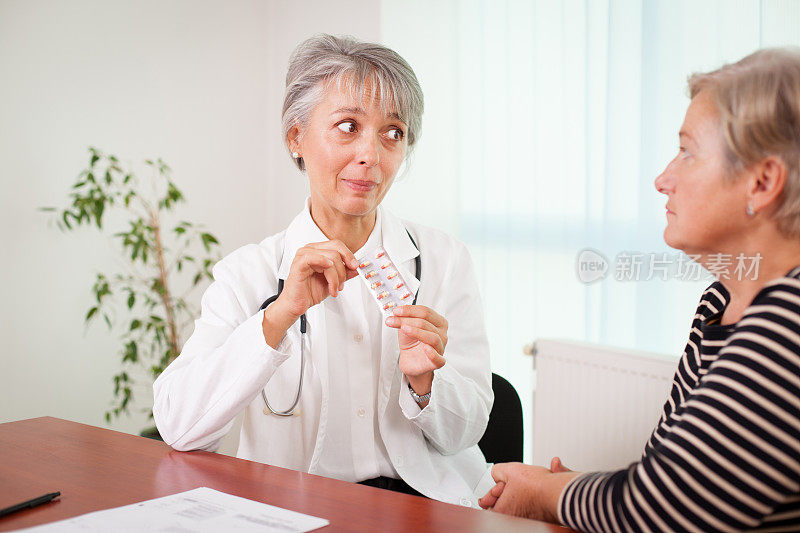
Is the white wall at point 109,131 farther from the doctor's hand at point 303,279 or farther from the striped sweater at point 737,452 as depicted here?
the striped sweater at point 737,452

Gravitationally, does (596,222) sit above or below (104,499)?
above

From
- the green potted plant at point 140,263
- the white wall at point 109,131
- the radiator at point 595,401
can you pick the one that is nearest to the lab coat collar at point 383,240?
the radiator at point 595,401

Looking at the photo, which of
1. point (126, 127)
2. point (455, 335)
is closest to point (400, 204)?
point (126, 127)

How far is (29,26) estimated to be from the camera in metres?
2.71

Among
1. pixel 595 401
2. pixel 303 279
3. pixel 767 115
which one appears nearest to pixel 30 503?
pixel 303 279

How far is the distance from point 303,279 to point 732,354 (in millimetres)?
807

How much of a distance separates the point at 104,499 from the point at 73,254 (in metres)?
2.22

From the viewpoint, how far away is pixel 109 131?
3.00 m

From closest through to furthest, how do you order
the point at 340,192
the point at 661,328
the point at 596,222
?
the point at 340,192
the point at 661,328
the point at 596,222

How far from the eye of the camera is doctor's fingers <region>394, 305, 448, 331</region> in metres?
1.27

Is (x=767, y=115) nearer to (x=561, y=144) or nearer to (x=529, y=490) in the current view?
(x=529, y=490)

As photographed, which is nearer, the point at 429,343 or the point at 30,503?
the point at 30,503

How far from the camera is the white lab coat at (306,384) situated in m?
1.31

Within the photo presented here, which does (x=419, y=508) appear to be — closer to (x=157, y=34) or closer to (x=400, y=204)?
(x=400, y=204)
